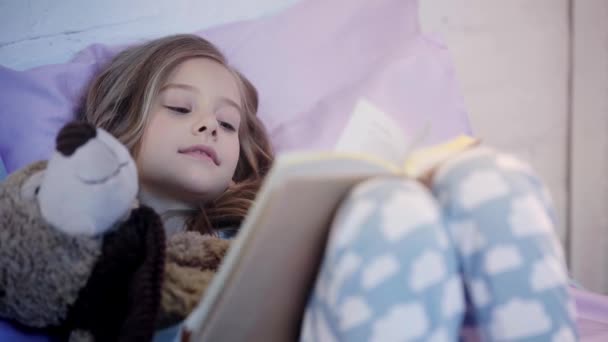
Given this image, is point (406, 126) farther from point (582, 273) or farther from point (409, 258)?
point (582, 273)

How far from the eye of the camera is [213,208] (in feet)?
2.99

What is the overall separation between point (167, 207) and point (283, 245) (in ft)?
1.43

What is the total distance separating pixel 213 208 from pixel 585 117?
2.90ft

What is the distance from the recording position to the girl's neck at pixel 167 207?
0.84 meters

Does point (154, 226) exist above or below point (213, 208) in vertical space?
above

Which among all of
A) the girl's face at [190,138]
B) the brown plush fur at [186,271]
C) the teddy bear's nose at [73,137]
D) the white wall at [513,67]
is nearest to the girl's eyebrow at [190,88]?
the girl's face at [190,138]

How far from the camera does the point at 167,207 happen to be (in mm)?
854

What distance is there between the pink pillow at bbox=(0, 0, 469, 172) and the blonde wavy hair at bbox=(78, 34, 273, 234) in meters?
0.04

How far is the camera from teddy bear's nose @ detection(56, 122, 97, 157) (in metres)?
0.51

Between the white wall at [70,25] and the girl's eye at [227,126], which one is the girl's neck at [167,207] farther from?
the white wall at [70,25]

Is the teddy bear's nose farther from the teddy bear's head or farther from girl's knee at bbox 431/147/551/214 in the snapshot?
girl's knee at bbox 431/147/551/214

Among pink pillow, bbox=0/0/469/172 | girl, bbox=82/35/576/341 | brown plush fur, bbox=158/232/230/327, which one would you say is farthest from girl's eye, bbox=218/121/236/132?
girl, bbox=82/35/576/341

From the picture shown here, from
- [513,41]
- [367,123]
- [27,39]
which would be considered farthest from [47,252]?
[513,41]

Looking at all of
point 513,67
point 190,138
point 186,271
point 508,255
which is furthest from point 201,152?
point 513,67
